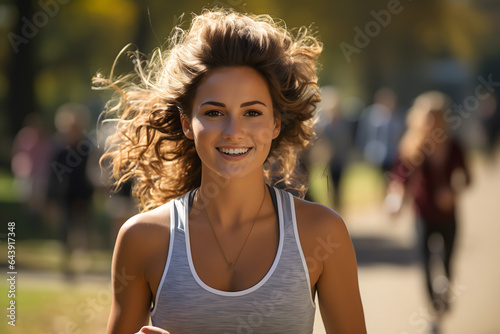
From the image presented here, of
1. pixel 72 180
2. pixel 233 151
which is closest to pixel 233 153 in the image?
pixel 233 151

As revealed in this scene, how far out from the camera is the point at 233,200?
250 centimetres

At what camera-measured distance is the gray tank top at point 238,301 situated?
2248mm

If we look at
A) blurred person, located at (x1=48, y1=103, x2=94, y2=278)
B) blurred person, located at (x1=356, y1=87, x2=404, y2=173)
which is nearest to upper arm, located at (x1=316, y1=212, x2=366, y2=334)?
blurred person, located at (x1=48, y1=103, x2=94, y2=278)

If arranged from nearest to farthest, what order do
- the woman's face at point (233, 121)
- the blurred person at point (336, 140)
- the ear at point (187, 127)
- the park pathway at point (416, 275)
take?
the woman's face at point (233, 121) < the ear at point (187, 127) < the park pathway at point (416, 275) < the blurred person at point (336, 140)

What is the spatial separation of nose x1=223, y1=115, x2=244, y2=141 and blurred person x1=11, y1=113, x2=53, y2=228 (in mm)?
8809

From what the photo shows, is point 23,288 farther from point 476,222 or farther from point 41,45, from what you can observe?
point 41,45

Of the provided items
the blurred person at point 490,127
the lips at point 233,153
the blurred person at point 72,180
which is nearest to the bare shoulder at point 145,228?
the lips at point 233,153

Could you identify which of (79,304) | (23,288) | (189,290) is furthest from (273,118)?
(23,288)

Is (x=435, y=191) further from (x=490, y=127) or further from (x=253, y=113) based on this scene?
(x=490, y=127)

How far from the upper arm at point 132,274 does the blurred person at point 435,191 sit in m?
3.87

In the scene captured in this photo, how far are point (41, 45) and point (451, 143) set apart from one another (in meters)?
13.9

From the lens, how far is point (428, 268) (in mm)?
6070

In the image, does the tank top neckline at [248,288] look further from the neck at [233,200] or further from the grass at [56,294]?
the grass at [56,294]

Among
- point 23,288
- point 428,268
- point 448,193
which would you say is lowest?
point 23,288
